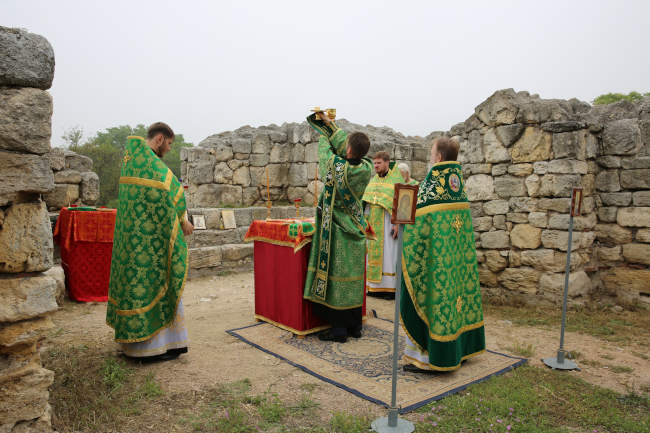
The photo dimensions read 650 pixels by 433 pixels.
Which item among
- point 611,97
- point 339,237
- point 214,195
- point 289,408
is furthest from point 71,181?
point 611,97

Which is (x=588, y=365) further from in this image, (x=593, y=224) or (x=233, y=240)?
(x=233, y=240)

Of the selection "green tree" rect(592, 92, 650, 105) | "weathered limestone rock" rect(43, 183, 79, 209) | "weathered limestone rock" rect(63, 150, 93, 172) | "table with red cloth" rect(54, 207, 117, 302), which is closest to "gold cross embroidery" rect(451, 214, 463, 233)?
"table with red cloth" rect(54, 207, 117, 302)

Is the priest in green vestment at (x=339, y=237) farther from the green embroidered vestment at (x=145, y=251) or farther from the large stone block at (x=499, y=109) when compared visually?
the large stone block at (x=499, y=109)

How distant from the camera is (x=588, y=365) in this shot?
4.09 meters

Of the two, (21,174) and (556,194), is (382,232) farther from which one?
(21,174)

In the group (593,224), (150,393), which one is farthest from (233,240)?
(593,224)

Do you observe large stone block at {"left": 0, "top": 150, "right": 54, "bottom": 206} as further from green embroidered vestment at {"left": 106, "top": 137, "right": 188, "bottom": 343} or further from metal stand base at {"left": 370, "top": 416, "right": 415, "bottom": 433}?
metal stand base at {"left": 370, "top": 416, "right": 415, "bottom": 433}

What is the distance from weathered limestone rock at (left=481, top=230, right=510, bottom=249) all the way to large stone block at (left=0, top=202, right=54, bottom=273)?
549 centimetres

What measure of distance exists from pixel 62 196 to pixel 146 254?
383cm

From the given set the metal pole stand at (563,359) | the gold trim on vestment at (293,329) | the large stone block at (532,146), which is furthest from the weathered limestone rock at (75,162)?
the metal pole stand at (563,359)

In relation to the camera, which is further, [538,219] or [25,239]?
[538,219]

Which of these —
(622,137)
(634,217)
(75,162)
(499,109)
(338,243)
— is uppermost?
(499,109)

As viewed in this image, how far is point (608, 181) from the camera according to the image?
6074 millimetres

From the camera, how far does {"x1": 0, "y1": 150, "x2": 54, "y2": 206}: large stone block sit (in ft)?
7.50
